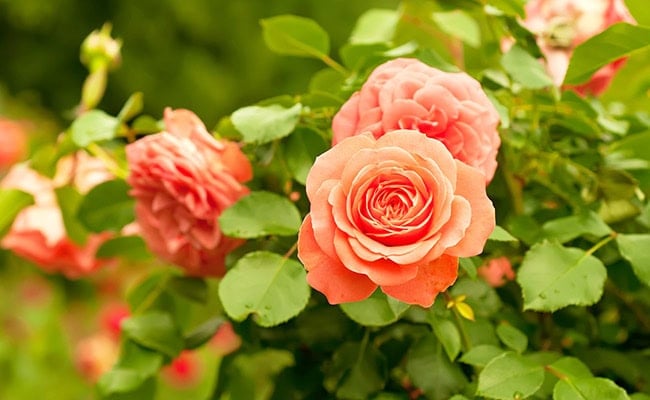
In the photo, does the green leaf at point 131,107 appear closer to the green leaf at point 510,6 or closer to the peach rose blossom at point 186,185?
the peach rose blossom at point 186,185

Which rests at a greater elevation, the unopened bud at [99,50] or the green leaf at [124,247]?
the unopened bud at [99,50]

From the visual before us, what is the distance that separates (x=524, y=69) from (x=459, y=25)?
0.15 m

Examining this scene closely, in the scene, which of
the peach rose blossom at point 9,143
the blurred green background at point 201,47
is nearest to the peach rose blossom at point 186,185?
the peach rose blossom at point 9,143

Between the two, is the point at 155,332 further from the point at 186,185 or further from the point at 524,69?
the point at 524,69

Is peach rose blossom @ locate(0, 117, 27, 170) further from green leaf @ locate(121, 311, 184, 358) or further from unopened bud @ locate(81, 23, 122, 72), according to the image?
green leaf @ locate(121, 311, 184, 358)

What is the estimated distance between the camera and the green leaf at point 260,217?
1.52 feet

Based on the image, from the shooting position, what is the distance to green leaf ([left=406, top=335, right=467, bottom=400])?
46cm

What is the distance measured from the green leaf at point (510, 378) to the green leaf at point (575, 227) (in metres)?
0.07

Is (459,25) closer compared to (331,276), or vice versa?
(331,276)

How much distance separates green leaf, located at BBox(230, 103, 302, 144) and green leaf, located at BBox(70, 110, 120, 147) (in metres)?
0.12

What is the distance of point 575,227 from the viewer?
0.48 m

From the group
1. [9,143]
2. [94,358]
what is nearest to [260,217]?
[94,358]

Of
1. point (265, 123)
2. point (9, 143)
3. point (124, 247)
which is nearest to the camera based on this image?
point (265, 123)

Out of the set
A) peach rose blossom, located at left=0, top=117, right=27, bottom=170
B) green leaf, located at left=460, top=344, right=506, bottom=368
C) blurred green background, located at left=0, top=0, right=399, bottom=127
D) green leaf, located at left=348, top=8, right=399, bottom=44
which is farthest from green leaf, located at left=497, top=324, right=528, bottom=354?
blurred green background, located at left=0, top=0, right=399, bottom=127
